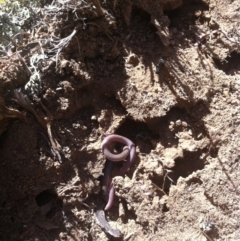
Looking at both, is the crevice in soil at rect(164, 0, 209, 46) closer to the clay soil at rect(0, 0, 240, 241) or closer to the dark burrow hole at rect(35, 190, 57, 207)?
the clay soil at rect(0, 0, 240, 241)

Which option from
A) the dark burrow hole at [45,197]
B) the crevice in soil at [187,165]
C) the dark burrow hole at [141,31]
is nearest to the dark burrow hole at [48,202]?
the dark burrow hole at [45,197]

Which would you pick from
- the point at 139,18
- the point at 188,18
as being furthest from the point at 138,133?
the point at 188,18

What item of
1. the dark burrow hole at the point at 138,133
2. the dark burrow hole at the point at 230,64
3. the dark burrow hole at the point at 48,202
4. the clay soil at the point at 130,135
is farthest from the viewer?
the dark burrow hole at the point at 230,64

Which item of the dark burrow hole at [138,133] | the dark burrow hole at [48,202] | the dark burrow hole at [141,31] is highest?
the dark burrow hole at [141,31]

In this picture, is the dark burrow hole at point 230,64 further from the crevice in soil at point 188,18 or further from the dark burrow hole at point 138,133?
the dark burrow hole at point 138,133

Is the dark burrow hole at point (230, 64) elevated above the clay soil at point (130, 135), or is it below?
above

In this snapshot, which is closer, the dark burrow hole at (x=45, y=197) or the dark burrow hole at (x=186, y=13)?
the dark burrow hole at (x=45, y=197)

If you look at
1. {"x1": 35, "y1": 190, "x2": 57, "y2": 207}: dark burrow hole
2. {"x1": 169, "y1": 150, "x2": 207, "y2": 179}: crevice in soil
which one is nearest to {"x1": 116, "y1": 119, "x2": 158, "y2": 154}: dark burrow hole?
{"x1": 169, "y1": 150, "x2": 207, "y2": 179}: crevice in soil

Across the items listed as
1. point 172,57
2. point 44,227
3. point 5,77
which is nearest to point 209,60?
point 172,57
